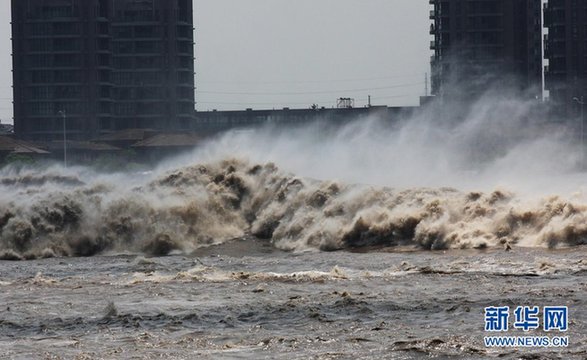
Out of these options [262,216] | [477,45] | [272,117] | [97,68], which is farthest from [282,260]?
[272,117]

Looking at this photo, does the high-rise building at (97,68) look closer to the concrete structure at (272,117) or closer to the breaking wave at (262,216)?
the concrete structure at (272,117)

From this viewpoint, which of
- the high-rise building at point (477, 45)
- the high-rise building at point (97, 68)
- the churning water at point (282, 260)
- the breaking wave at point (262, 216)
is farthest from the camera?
the high-rise building at point (97, 68)

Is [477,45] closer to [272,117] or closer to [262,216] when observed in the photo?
[272,117]

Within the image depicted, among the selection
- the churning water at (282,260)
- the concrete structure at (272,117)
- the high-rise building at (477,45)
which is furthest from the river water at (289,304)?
the high-rise building at (477,45)

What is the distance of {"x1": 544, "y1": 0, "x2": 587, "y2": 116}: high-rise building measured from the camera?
150375 millimetres

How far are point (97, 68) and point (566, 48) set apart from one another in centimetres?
5168

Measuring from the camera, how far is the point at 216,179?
5019cm

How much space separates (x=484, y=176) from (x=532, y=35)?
10251cm

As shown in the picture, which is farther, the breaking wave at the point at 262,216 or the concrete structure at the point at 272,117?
the concrete structure at the point at 272,117

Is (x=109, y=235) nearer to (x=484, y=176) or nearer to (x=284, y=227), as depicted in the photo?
(x=284, y=227)

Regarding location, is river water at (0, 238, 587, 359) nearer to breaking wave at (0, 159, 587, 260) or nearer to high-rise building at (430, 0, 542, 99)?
breaking wave at (0, 159, 587, 260)

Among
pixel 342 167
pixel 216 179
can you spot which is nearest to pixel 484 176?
pixel 342 167

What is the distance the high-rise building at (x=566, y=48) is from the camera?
150375 millimetres

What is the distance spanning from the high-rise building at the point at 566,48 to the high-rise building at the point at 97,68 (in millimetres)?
40611
